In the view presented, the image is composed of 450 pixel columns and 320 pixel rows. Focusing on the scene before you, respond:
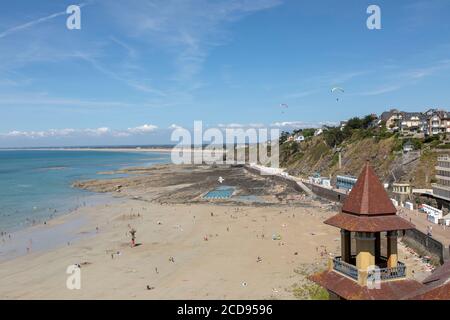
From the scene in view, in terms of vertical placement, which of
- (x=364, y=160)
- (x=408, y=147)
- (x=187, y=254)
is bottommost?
(x=187, y=254)

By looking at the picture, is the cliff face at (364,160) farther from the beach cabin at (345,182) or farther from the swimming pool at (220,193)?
the swimming pool at (220,193)

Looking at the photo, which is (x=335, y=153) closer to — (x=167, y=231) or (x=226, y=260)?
(x=167, y=231)

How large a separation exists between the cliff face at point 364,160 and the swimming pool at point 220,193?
62.2ft

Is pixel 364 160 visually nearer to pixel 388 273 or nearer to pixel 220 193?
pixel 220 193

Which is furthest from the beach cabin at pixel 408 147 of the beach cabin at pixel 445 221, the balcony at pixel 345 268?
the balcony at pixel 345 268

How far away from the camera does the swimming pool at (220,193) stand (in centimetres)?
6874

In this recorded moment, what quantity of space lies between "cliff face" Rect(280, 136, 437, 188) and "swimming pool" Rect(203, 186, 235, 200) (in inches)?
746

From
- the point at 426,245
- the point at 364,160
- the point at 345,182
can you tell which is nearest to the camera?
the point at 426,245

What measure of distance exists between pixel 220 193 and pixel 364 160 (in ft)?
84.9

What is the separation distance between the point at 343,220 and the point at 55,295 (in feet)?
66.9

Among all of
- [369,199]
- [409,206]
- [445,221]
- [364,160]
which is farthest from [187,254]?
[364,160]

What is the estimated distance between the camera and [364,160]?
76.2 meters
